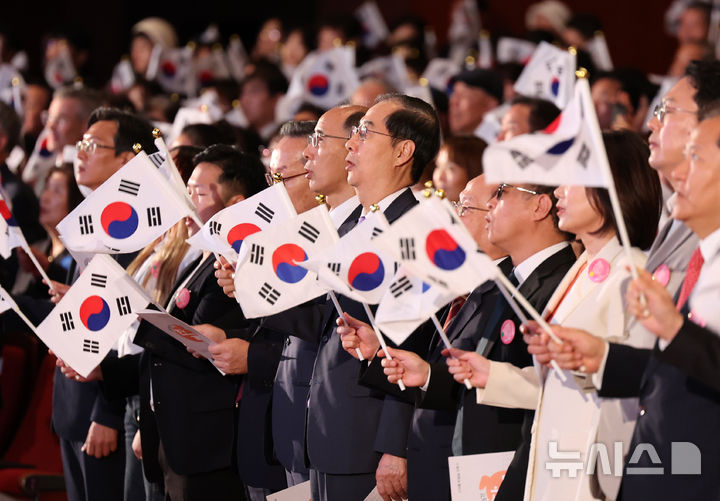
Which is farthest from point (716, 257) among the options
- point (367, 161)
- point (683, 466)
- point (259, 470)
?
point (259, 470)

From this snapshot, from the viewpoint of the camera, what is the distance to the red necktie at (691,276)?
2697 millimetres

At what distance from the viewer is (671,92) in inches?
114

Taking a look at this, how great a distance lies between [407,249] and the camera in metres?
2.86

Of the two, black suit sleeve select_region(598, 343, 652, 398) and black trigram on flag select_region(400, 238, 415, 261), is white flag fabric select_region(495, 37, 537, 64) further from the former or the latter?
black suit sleeve select_region(598, 343, 652, 398)

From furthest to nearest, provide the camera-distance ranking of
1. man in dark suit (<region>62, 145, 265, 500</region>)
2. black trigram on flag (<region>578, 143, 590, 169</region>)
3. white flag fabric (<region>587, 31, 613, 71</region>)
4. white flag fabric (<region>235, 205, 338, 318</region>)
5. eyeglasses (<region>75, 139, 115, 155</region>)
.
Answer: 1. white flag fabric (<region>587, 31, 613, 71</region>)
2. eyeglasses (<region>75, 139, 115, 155</region>)
3. man in dark suit (<region>62, 145, 265, 500</region>)
4. white flag fabric (<region>235, 205, 338, 318</region>)
5. black trigram on flag (<region>578, 143, 590, 169</region>)


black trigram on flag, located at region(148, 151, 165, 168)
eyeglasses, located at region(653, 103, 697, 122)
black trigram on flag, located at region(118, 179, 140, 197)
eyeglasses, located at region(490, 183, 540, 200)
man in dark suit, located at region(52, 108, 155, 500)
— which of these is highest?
eyeglasses, located at region(653, 103, 697, 122)

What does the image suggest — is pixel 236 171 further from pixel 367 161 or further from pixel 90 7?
pixel 90 7

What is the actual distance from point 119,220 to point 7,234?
563 mm

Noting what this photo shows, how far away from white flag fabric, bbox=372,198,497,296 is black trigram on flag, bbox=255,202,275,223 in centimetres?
97

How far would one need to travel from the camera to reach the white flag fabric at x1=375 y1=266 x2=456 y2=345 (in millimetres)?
3033

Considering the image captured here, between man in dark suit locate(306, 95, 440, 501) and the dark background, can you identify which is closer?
man in dark suit locate(306, 95, 440, 501)

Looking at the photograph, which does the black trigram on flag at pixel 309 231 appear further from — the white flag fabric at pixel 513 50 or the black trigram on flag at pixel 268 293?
the white flag fabric at pixel 513 50

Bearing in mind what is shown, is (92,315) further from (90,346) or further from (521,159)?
(521,159)

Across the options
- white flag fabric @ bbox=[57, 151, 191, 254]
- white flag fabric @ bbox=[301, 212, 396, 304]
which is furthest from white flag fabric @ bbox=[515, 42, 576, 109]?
white flag fabric @ bbox=[301, 212, 396, 304]
